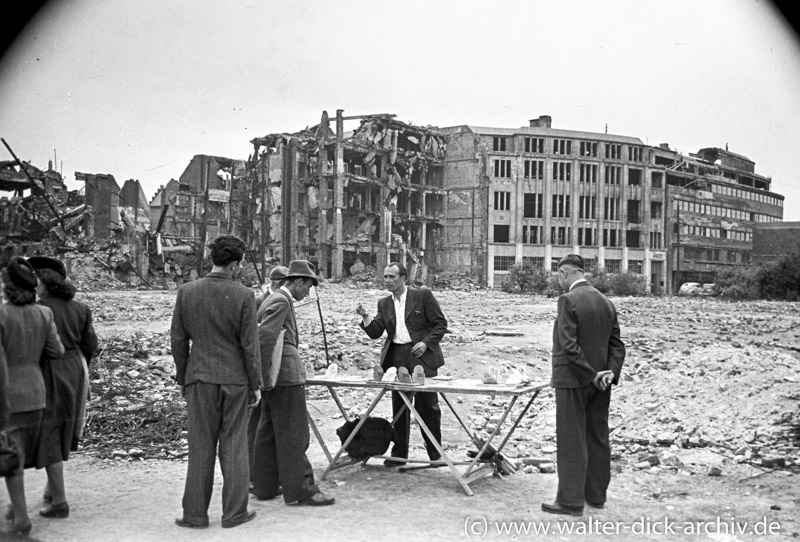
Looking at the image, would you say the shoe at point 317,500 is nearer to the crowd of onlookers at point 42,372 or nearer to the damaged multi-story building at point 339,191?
the crowd of onlookers at point 42,372

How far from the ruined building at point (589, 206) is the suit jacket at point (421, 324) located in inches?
1664

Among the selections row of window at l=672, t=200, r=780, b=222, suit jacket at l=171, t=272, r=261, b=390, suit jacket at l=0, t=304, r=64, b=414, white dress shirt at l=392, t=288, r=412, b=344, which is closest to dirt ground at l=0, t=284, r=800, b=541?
suit jacket at l=0, t=304, r=64, b=414

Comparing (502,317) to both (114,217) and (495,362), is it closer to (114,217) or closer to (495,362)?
(495,362)

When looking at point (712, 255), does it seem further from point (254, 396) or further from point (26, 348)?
point (26, 348)

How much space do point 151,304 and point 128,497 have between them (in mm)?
18324

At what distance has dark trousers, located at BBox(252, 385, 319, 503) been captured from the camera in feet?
17.7

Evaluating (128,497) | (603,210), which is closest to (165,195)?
(603,210)

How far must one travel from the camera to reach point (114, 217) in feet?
108

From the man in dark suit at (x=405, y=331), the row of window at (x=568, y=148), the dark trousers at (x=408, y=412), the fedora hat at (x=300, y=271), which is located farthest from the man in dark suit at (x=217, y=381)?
the row of window at (x=568, y=148)

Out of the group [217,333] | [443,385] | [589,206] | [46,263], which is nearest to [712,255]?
[589,206]

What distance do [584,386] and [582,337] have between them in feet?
1.23

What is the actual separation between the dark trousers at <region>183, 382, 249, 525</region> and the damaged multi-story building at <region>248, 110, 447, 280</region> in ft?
120

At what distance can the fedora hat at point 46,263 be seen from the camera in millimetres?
5023

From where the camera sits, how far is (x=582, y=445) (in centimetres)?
527
